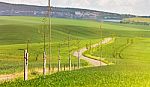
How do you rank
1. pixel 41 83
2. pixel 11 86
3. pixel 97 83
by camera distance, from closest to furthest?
1. pixel 11 86
2. pixel 41 83
3. pixel 97 83

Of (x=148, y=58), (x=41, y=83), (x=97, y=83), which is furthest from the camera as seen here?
(x=148, y=58)

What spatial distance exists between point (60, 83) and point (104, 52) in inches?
4785

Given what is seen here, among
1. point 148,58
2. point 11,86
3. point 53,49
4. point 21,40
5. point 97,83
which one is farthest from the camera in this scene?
point 21,40

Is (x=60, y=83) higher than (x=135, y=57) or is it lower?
higher

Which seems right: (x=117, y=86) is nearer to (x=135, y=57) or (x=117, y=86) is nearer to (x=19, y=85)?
(x=19, y=85)

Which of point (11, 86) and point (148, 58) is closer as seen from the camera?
point (11, 86)

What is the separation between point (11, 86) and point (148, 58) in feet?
348

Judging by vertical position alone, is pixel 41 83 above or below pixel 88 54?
above

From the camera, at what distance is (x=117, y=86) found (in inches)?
1604

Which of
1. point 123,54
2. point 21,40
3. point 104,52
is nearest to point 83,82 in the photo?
point 123,54

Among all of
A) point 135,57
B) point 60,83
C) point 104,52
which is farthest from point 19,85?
point 104,52

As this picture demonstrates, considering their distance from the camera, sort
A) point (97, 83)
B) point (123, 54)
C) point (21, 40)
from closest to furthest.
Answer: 1. point (97, 83)
2. point (123, 54)
3. point (21, 40)

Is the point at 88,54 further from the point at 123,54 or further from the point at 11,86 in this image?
the point at 11,86

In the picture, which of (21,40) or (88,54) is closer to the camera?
(88,54)
